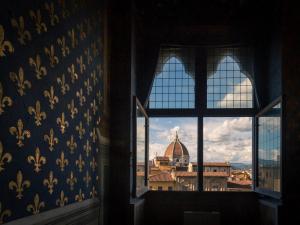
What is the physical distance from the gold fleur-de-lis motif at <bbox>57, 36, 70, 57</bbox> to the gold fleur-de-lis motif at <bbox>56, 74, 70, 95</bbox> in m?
0.18

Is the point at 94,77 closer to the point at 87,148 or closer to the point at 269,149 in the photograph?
the point at 87,148

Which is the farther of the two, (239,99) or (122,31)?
(239,99)

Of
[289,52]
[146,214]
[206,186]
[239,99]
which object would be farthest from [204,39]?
[146,214]

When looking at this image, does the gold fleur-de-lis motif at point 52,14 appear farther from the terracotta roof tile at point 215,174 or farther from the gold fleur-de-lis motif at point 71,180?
the terracotta roof tile at point 215,174

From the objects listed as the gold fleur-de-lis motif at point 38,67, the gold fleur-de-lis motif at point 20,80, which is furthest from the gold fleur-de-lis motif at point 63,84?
the gold fleur-de-lis motif at point 20,80

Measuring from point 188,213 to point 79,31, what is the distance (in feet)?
11.2

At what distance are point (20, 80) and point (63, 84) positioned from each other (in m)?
0.82

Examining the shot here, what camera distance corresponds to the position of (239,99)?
22.2 feet

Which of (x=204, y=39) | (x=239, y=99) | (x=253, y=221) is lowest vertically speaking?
(x=253, y=221)

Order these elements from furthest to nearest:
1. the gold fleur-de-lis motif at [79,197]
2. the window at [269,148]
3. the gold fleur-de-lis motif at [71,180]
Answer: the window at [269,148]
the gold fleur-de-lis motif at [79,197]
the gold fleur-de-lis motif at [71,180]

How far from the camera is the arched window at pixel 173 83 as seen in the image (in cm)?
683

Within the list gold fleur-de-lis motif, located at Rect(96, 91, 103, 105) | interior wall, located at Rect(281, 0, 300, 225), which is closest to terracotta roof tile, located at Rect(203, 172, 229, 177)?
interior wall, located at Rect(281, 0, 300, 225)

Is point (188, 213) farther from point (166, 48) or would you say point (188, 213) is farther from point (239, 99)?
point (166, 48)

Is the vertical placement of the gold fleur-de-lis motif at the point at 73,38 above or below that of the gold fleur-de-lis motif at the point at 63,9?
below
